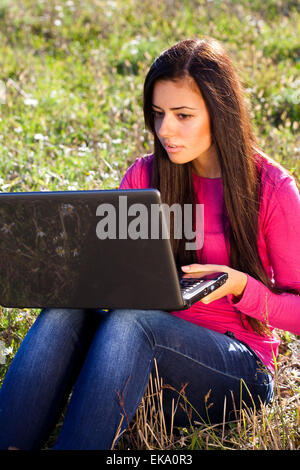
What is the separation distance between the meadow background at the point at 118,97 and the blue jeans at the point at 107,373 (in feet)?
0.31

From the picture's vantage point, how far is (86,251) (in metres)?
1.78

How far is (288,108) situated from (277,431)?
11.5 ft

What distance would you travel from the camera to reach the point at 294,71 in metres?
5.62

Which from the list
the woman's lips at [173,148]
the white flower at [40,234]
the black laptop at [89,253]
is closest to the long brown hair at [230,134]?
the woman's lips at [173,148]

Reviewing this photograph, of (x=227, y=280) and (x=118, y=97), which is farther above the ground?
(x=118, y=97)

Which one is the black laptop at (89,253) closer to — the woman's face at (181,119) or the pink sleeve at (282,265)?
the pink sleeve at (282,265)

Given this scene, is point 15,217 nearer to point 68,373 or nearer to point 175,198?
point 68,373

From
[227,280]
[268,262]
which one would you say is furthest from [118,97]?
[227,280]

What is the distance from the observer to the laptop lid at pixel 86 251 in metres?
1.67

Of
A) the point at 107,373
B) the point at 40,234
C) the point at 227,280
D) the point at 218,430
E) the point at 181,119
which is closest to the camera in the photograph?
the point at 40,234

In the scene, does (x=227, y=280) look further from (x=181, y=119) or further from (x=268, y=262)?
(x=181, y=119)

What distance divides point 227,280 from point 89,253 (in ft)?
1.71

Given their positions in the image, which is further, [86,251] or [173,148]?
[173,148]

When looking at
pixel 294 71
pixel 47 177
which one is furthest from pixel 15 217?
pixel 294 71
